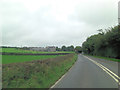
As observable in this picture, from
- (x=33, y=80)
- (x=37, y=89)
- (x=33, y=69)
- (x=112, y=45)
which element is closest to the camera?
(x=37, y=89)

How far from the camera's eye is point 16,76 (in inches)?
381

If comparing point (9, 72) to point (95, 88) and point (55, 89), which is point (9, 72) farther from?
point (95, 88)

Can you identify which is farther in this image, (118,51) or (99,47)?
(99,47)

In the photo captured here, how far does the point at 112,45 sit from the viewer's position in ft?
155

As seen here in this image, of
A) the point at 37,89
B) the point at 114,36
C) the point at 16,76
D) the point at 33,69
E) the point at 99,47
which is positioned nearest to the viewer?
the point at 37,89

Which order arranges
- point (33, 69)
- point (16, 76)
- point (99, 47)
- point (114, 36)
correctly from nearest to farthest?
point (16, 76)
point (33, 69)
point (114, 36)
point (99, 47)

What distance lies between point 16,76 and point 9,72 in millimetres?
677

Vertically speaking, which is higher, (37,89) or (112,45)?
(112,45)

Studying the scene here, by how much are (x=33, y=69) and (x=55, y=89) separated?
4131 mm

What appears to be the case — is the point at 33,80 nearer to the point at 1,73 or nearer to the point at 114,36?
the point at 1,73

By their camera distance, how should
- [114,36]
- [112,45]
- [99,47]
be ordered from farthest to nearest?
[99,47] < [112,45] < [114,36]

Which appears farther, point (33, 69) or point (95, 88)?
point (33, 69)

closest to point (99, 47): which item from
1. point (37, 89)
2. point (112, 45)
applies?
point (112, 45)

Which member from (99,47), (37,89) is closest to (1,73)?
(37,89)
